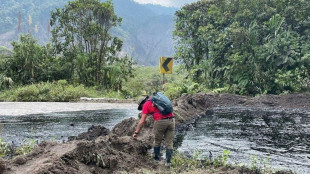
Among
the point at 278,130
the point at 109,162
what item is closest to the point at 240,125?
the point at 278,130

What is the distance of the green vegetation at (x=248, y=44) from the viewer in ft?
87.1

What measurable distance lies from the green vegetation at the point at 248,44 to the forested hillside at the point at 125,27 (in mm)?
61188

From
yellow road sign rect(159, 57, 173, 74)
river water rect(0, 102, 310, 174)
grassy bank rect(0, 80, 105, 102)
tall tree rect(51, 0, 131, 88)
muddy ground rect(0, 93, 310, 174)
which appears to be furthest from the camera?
tall tree rect(51, 0, 131, 88)

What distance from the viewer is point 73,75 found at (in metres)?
31.1

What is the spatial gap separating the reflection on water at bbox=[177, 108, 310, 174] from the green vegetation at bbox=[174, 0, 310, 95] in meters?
11.9

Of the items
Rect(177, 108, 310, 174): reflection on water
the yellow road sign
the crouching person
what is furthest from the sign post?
the crouching person

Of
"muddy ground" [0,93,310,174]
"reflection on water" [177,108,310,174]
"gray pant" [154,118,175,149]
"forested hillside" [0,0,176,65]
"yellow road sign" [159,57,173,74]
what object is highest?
"forested hillside" [0,0,176,65]

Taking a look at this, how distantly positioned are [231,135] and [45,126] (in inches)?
270

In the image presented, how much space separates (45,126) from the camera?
1270cm

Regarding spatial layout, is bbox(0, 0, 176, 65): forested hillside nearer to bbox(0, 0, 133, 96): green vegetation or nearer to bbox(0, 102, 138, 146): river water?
bbox(0, 0, 133, 96): green vegetation

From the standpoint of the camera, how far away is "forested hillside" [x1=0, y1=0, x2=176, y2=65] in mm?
107081

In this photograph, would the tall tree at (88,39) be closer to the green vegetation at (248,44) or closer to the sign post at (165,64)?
the green vegetation at (248,44)

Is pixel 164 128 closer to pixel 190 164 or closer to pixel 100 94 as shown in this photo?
pixel 190 164

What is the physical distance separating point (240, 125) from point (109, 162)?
8477 millimetres
